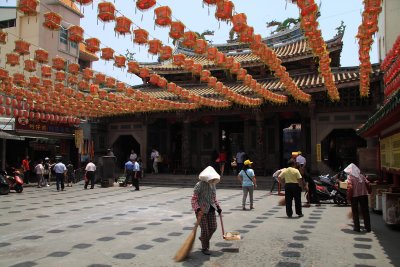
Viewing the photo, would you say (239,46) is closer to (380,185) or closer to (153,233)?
(380,185)

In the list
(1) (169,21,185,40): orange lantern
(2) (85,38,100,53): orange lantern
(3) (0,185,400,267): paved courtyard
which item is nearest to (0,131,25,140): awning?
(3) (0,185,400,267): paved courtyard

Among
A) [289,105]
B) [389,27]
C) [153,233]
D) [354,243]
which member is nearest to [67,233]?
[153,233]

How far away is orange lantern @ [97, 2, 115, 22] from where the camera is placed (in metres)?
8.58

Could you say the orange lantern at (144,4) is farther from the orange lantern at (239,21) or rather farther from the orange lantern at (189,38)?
the orange lantern at (239,21)

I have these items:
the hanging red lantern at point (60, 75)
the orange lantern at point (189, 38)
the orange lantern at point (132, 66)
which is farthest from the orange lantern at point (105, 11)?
the hanging red lantern at point (60, 75)

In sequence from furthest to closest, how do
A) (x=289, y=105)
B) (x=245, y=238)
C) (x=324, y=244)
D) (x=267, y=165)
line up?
(x=267, y=165) → (x=289, y=105) → (x=245, y=238) → (x=324, y=244)

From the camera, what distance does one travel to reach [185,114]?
2209cm

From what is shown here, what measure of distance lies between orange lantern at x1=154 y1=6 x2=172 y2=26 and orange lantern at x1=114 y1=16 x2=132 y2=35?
34.9 inches

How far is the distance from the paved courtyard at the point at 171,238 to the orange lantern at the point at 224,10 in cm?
456

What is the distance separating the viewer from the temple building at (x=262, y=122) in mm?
18438

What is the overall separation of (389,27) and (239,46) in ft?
35.8

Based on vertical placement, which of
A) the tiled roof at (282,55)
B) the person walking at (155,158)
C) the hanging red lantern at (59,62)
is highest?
the tiled roof at (282,55)

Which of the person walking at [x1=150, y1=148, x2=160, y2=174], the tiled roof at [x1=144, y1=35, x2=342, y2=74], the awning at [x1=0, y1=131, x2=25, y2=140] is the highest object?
the tiled roof at [x1=144, y1=35, x2=342, y2=74]

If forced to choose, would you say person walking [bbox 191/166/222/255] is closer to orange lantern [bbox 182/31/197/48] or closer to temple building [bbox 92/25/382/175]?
orange lantern [bbox 182/31/197/48]
